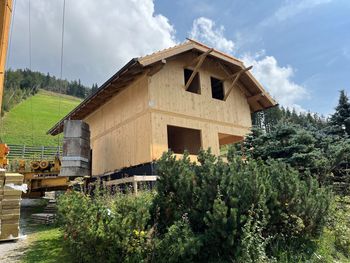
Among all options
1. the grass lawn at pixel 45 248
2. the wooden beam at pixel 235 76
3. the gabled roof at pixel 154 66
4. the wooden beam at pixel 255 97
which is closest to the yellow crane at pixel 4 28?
the grass lawn at pixel 45 248

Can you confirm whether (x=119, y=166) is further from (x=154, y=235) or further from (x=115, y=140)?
(x=154, y=235)

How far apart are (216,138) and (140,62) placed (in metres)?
5.47

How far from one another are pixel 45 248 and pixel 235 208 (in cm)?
441

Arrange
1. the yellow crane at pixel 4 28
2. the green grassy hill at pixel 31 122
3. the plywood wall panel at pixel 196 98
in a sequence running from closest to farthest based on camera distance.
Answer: the yellow crane at pixel 4 28, the plywood wall panel at pixel 196 98, the green grassy hill at pixel 31 122

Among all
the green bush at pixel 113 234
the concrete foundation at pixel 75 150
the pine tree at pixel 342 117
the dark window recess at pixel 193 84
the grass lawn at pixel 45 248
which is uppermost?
the dark window recess at pixel 193 84

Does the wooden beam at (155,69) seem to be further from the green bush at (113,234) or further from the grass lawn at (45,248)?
the green bush at (113,234)

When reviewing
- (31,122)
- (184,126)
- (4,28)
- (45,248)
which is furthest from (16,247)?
(31,122)

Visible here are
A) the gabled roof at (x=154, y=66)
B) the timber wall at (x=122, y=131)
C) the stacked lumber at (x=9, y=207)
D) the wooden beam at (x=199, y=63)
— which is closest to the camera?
the stacked lumber at (x=9, y=207)

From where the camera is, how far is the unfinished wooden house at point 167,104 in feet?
39.8

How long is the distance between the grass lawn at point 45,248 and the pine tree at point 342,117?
1438 cm

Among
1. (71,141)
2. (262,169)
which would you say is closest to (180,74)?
(71,141)

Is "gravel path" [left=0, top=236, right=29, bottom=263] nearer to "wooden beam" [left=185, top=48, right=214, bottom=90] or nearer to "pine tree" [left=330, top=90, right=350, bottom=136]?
"wooden beam" [left=185, top=48, right=214, bottom=90]

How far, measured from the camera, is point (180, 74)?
13.7 m

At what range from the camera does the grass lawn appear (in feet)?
18.0
